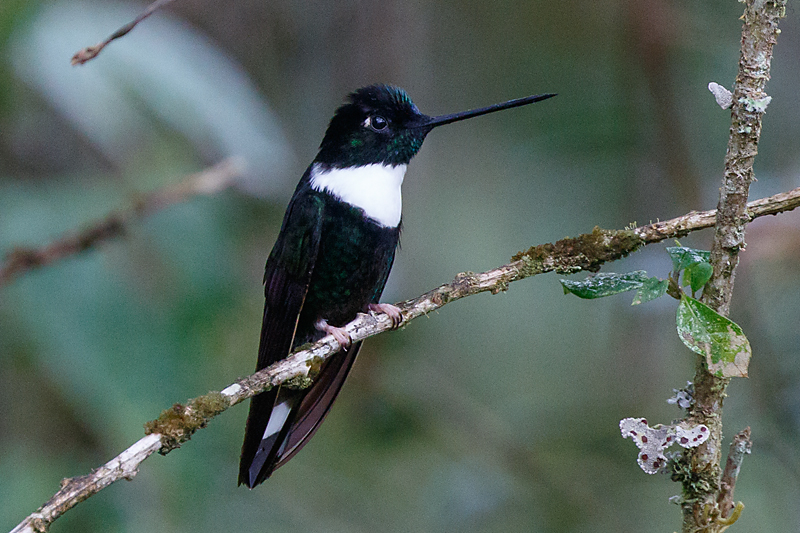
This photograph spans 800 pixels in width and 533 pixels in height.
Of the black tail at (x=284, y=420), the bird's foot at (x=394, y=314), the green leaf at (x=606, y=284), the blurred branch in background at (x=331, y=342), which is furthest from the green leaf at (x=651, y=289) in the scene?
the black tail at (x=284, y=420)

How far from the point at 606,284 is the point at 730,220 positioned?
28 cm

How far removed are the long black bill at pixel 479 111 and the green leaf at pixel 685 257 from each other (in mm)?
737

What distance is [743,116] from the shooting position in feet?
5.20

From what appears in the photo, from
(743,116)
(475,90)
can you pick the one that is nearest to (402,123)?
(743,116)

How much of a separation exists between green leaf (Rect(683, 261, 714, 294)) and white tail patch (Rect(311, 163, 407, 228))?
1.50 m

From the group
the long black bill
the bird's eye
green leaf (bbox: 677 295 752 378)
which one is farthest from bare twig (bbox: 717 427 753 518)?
the bird's eye

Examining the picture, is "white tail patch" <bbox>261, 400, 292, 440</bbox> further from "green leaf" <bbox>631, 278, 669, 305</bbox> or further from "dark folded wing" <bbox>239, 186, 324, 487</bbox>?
"green leaf" <bbox>631, 278, 669, 305</bbox>

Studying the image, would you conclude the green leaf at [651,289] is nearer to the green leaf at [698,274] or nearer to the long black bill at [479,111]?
the green leaf at [698,274]

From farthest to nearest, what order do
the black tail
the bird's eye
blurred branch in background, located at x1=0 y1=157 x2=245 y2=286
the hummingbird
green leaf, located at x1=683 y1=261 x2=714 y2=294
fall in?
1. the bird's eye
2. the hummingbird
3. the black tail
4. blurred branch in background, located at x1=0 y1=157 x2=245 y2=286
5. green leaf, located at x1=683 y1=261 x2=714 y2=294

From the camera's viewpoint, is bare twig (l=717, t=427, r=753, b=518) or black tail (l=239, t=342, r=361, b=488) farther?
black tail (l=239, t=342, r=361, b=488)

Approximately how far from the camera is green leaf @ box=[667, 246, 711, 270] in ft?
5.40

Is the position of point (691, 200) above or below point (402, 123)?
below

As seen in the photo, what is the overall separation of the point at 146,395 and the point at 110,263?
613mm

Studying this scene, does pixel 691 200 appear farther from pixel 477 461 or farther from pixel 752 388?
pixel 477 461
